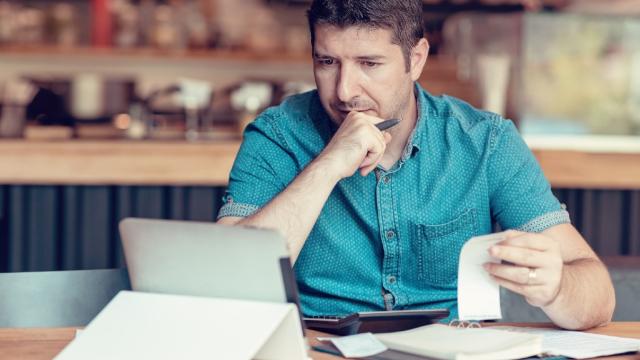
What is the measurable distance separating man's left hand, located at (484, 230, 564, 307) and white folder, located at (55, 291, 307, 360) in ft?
1.23

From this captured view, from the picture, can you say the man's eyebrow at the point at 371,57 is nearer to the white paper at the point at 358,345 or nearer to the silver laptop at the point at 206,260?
the white paper at the point at 358,345

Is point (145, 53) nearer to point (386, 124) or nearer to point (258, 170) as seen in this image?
point (258, 170)

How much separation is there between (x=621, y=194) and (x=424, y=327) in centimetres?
250

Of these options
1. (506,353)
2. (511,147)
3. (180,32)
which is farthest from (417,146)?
(180,32)

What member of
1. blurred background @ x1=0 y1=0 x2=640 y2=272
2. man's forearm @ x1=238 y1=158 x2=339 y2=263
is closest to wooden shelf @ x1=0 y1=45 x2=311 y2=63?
blurred background @ x1=0 y1=0 x2=640 y2=272

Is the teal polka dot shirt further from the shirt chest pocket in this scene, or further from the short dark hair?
the short dark hair

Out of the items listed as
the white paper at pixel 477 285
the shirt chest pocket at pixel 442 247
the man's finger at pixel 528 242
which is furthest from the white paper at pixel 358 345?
the shirt chest pocket at pixel 442 247

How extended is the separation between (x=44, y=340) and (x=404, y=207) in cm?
76

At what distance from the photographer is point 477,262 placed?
5.24 feet

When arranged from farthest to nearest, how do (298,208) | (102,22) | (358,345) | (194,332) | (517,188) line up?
(102,22), (517,188), (298,208), (358,345), (194,332)

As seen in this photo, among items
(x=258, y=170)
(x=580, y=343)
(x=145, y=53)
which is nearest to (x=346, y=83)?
(x=258, y=170)

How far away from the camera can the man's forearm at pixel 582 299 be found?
1754 millimetres

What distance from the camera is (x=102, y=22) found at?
566cm

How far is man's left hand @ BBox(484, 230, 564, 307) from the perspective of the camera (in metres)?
1.59
